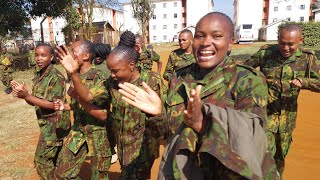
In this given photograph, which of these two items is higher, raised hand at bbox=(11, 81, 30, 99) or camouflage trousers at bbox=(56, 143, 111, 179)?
raised hand at bbox=(11, 81, 30, 99)

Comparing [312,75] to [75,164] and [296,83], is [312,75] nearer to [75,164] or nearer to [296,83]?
[296,83]

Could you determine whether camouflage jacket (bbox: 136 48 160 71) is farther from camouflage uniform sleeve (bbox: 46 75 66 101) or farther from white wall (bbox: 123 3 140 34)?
white wall (bbox: 123 3 140 34)

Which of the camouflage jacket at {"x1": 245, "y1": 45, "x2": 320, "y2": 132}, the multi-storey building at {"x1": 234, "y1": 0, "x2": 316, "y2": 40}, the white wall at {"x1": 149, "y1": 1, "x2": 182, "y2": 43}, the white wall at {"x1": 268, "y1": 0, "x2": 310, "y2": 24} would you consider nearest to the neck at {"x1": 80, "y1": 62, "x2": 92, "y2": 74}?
the camouflage jacket at {"x1": 245, "y1": 45, "x2": 320, "y2": 132}

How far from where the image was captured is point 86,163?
195 inches

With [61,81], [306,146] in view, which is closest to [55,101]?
[61,81]

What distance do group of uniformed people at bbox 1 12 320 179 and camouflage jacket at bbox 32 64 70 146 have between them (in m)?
0.01

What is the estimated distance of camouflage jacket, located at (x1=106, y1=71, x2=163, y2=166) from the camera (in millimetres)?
2807

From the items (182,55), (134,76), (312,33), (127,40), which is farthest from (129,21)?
(134,76)

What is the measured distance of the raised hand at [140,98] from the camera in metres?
1.97

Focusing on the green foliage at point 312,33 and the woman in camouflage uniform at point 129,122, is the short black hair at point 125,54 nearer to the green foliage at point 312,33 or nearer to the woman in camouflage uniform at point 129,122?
the woman in camouflage uniform at point 129,122

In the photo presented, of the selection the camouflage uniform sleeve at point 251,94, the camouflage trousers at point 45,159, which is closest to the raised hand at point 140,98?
the camouflage uniform sleeve at point 251,94

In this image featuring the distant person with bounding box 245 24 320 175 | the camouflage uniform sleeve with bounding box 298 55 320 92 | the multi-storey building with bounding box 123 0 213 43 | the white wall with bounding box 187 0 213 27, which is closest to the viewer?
the camouflage uniform sleeve with bounding box 298 55 320 92

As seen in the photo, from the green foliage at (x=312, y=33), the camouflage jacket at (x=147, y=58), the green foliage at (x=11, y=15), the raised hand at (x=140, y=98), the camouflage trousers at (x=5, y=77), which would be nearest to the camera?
the raised hand at (x=140, y=98)

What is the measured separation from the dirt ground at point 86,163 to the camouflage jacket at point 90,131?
146cm
